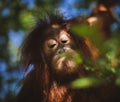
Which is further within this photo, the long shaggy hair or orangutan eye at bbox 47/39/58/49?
orangutan eye at bbox 47/39/58/49

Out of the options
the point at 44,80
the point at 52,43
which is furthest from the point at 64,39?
the point at 44,80

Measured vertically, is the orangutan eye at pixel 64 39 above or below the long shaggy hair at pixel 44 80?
above

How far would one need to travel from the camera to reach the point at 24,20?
5199 millimetres

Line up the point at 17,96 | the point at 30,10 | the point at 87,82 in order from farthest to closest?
1. the point at 30,10
2. the point at 17,96
3. the point at 87,82

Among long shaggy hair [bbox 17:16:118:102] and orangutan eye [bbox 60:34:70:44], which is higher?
orangutan eye [bbox 60:34:70:44]

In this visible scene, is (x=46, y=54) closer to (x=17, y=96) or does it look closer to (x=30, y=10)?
(x=17, y=96)

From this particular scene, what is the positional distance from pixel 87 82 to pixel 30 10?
3.88 meters

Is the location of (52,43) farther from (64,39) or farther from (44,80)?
(44,80)

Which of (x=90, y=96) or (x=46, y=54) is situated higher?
(x=46, y=54)

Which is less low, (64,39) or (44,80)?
(64,39)

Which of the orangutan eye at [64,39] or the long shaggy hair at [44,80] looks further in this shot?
the orangutan eye at [64,39]

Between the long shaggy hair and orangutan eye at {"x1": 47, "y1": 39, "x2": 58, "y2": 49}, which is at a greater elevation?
orangutan eye at {"x1": 47, "y1": 39, "x2": 58, "y2": 49}

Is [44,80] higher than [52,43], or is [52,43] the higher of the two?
[52,43]

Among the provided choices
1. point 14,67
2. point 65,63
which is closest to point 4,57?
point 14,67
